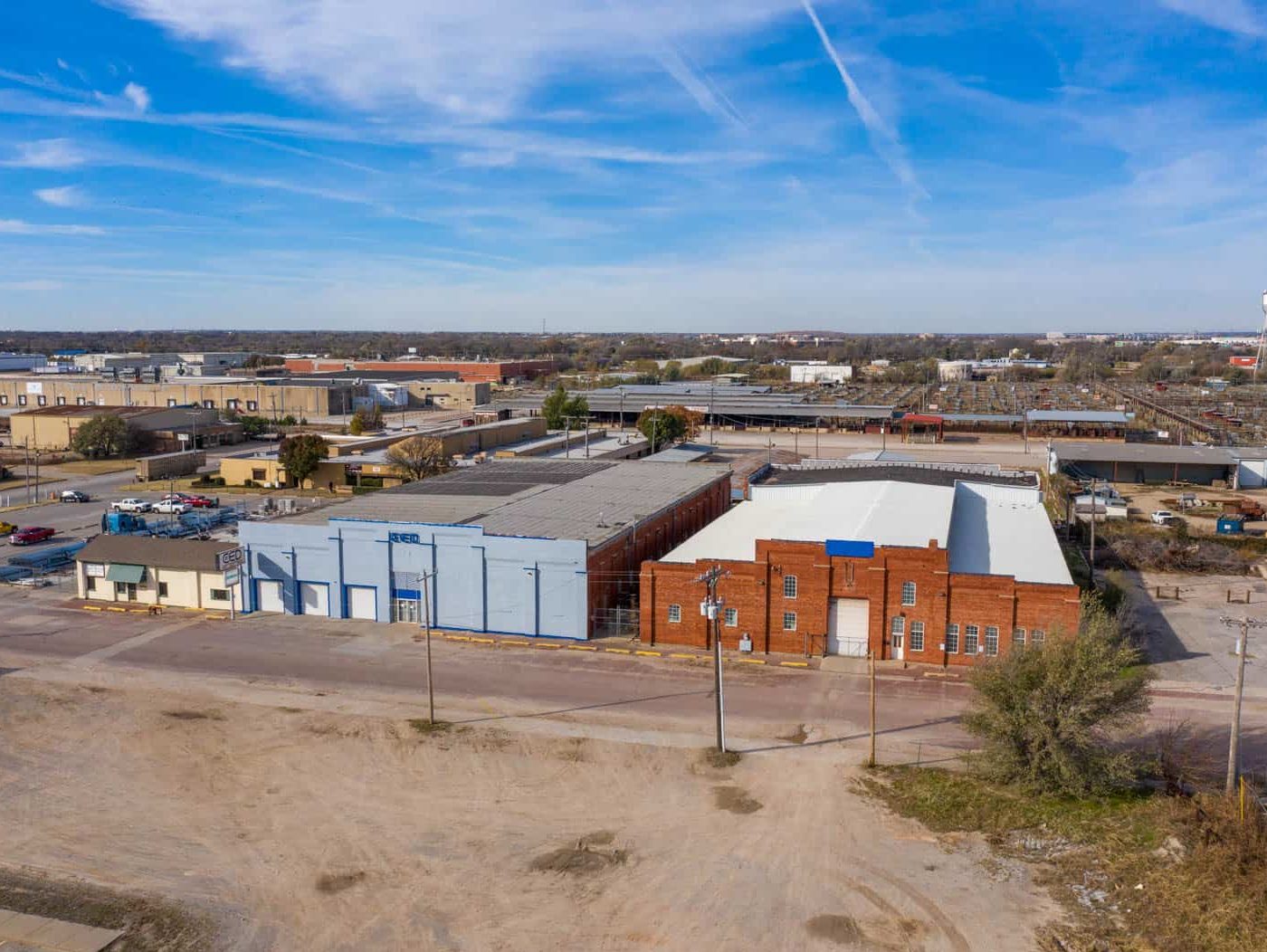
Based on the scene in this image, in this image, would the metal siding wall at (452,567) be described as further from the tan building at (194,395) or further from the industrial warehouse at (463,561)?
the tan building at (194,395)

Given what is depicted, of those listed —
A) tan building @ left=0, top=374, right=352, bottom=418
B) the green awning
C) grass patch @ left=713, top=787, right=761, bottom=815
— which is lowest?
grass patch @ left=713, top=787, right=761, bottom=815

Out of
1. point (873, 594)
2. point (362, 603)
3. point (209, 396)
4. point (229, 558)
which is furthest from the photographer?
point (209, 396)

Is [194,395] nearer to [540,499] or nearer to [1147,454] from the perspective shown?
[540,499]

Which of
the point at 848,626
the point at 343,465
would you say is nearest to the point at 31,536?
the point at 343,465

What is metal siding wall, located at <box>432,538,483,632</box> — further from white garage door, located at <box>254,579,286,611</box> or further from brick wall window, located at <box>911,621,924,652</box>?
brick wall window, located at <box>911,621,924,652</box>

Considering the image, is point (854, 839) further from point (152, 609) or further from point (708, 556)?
point (152, 609)

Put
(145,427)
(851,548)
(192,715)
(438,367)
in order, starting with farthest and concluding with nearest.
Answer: (438,367) → (145,427) → (851,548) → (192,715)

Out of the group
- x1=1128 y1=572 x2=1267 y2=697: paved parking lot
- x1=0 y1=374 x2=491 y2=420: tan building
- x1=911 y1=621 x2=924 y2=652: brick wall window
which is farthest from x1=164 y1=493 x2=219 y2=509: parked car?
x1=0 y1=374 x2=491 y2=420: tan building
